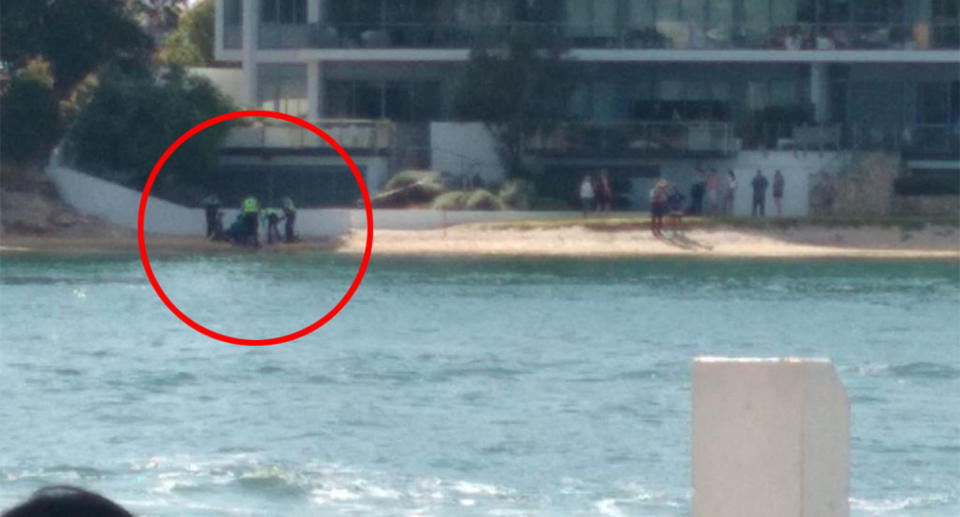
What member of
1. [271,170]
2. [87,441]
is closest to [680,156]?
[271,170]

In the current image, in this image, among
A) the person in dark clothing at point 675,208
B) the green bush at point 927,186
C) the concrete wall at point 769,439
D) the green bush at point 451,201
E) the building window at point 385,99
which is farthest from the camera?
the building window at point 385,99

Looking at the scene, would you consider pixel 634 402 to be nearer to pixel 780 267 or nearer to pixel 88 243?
pixel 780 267

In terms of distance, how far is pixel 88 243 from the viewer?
50062 mm

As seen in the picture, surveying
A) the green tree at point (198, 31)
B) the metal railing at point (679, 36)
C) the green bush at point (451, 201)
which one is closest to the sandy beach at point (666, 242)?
the green bush at point (451, 201)

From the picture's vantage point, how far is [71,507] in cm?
307

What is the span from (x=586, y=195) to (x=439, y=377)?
24184 millimetres

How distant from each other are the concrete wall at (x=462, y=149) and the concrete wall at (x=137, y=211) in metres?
6.66

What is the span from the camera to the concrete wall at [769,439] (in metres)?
4.06

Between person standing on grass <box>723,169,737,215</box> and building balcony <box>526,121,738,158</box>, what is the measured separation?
1259mm

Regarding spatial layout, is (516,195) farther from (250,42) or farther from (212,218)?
(250,42)

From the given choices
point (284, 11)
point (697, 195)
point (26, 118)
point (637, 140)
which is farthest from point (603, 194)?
point (26, 118)

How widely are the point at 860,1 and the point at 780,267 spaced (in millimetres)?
13539

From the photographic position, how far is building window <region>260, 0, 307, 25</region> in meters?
59.9

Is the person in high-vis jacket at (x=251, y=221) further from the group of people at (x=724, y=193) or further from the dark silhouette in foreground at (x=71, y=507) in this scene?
the dark silhouette in foreground at (x=71, y=507)
